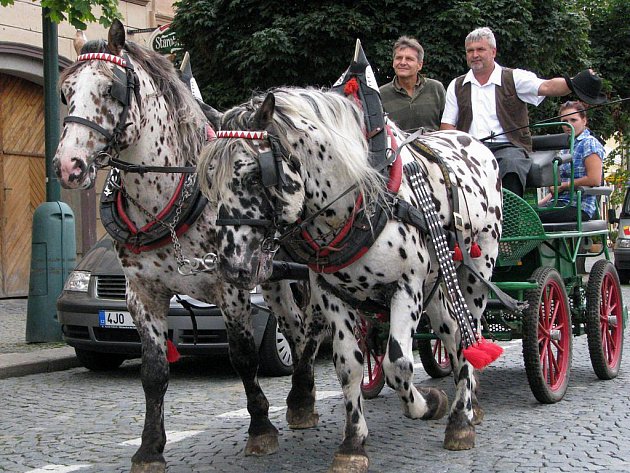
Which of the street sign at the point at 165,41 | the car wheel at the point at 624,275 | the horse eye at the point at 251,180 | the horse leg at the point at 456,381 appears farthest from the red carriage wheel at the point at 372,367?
the car wheel at the point at 624,275

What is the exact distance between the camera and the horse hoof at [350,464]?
4.84 m

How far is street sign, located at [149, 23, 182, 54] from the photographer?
15.9 meters

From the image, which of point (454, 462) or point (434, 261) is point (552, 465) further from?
point (434, 261)

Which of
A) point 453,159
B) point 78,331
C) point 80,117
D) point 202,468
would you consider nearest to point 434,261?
point 453,159

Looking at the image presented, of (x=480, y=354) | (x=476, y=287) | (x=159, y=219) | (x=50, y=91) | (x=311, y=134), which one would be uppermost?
(x=50, y=91)

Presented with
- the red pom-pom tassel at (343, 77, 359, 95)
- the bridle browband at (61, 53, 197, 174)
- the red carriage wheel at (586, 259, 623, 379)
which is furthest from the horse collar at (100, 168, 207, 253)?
the red carriage wheel at (586, 259, 623, 379)

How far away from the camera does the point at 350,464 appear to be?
15.9ft

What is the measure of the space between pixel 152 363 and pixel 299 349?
4.14 ft

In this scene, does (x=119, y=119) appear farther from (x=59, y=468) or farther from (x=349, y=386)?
(x=59, y=468)

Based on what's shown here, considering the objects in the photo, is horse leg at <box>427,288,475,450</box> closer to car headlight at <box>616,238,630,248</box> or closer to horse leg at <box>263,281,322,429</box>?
horse leg at <box>263,281,322,429</box>

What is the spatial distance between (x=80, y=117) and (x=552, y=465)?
2.95 meters

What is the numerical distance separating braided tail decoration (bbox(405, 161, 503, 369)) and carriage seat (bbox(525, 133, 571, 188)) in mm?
2112

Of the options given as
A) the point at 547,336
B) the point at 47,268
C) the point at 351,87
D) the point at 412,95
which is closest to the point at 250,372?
the point at 351,87

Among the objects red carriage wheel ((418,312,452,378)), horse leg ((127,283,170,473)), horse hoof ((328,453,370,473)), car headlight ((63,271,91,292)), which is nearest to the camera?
horse hoof ((328,453,370,473))
